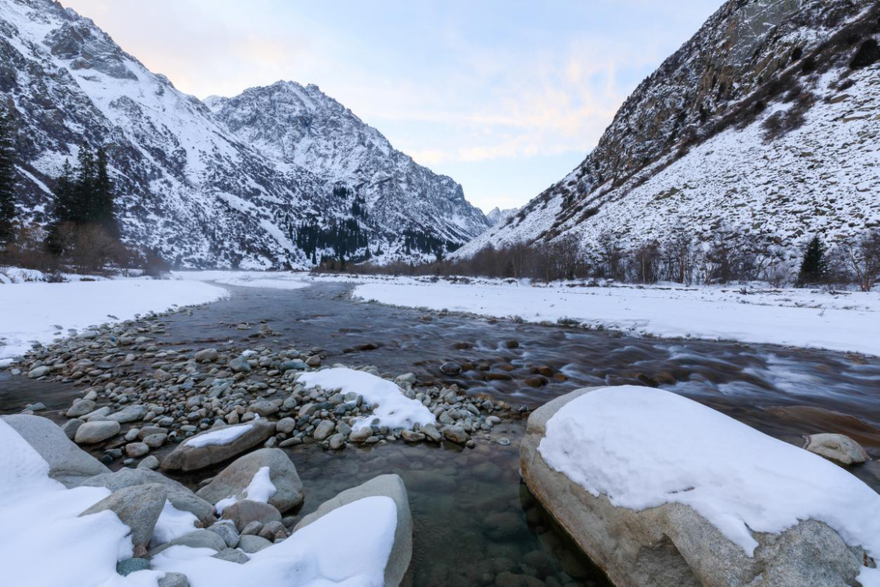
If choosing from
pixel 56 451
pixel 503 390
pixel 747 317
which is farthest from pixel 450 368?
pixel 747 317

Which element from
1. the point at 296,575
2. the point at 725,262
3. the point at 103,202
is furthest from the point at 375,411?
the point at 103,202

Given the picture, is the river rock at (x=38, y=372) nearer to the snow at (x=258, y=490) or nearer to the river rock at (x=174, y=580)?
the snow at (x=258, y=490)

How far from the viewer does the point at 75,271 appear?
3666 centimetres

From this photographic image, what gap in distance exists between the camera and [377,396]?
6859 mm

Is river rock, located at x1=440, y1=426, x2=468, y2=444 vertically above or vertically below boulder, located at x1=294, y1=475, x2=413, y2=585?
below

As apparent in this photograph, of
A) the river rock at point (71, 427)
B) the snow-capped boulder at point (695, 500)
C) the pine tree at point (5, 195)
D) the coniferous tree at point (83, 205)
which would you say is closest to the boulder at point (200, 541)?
the snow-capped boulder at point (695, 500)

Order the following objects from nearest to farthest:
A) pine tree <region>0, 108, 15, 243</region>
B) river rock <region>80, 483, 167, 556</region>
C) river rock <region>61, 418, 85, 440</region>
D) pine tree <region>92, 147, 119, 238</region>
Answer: river rock <region>80, 483, 167, 556</region> → river rock <region>61, 418, 85, 440</region> → pine tree <region>0, 108, 15, 243</region> → pine tree <region>92, 147, 119, 238</region>

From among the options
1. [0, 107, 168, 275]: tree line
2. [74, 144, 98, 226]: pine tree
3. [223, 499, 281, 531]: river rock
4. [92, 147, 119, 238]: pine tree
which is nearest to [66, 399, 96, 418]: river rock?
[223, 499, 281, 531]: river rock

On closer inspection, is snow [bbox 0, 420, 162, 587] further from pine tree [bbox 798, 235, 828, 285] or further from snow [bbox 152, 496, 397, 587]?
pine tree [bbox 798, 235, 828, 285]

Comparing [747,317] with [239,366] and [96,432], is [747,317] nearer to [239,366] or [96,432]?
[239,366]

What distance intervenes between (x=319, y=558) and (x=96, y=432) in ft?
17.7

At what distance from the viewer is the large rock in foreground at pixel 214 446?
4.80 meters

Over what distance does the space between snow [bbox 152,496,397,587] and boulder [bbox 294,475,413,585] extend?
0.14 meters

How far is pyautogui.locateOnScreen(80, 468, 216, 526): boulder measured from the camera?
310 centimetres
